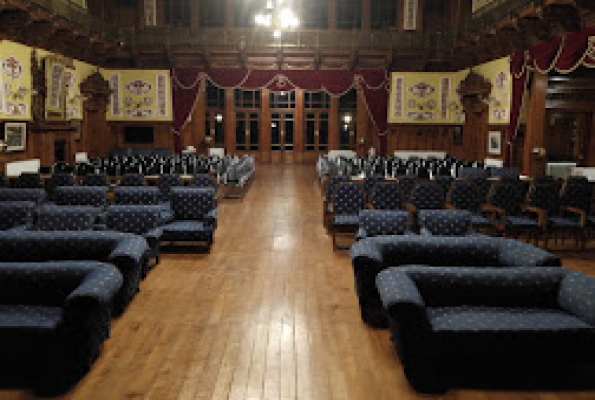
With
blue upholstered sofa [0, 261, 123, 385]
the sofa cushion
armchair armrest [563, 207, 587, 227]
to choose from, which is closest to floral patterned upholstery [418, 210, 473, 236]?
the sofa cushion

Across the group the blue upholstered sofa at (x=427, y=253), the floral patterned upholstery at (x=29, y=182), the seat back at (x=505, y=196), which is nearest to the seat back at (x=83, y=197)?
the floral patterned upholstery at (x=29, y=182)

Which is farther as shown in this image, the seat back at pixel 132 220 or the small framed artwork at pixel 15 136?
the small framed artwork at pixel 15 136

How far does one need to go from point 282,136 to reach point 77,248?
15843 mm

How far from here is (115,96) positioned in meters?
15.9

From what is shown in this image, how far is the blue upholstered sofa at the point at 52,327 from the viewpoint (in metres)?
3.35

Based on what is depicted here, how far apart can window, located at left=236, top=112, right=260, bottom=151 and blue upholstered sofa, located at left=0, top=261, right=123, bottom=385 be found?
16.3m

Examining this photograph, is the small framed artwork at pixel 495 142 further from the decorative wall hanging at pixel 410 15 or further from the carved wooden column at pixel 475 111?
the decorative wall hanging at pixel 410 15

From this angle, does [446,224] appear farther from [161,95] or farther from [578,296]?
[161,95]

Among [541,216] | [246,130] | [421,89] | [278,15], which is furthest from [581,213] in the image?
[246,130]

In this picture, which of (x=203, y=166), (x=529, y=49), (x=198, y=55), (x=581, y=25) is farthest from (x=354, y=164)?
(x=198, y=55)

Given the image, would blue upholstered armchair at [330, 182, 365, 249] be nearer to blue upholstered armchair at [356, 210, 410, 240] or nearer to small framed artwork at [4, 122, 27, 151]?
blue upholstered armchair at [356, 210, 410, 240]

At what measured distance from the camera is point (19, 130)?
34.1 ft

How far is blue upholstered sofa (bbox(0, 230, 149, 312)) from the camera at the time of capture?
4.39m

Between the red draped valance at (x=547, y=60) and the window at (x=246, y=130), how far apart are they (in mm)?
11012
